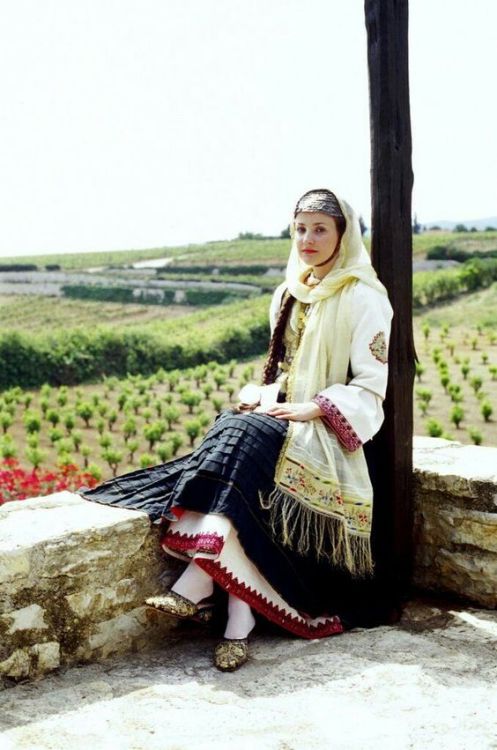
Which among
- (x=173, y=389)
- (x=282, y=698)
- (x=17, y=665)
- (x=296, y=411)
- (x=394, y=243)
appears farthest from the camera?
(x=173, y=389)

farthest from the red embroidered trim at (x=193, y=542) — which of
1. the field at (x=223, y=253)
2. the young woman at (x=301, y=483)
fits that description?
the field at (x=223, y=253)

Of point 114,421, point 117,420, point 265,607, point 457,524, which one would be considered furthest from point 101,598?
point 117,420

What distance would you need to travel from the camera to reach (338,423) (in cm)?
264

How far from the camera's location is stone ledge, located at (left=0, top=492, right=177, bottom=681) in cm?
234

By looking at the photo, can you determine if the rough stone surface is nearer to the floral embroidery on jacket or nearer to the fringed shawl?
the fringed shawl

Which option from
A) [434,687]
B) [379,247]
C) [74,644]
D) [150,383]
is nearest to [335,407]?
[379,247]

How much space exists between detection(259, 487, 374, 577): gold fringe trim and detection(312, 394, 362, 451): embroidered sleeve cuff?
24 cm

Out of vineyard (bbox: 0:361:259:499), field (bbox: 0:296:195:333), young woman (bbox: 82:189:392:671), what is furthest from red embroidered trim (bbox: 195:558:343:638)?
field (bbox: 0:296:195:333)

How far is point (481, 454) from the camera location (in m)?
3.21

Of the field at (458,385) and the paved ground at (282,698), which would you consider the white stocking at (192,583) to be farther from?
the field at (458,385)

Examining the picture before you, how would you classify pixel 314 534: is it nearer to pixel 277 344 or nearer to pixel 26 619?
pixel 277 344

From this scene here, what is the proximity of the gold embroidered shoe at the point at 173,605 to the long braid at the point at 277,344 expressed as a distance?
0.87 m

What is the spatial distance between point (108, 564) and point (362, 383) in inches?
37.7

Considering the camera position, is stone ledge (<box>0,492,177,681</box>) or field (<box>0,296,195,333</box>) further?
field (<box>0,296,195,333</box>)
